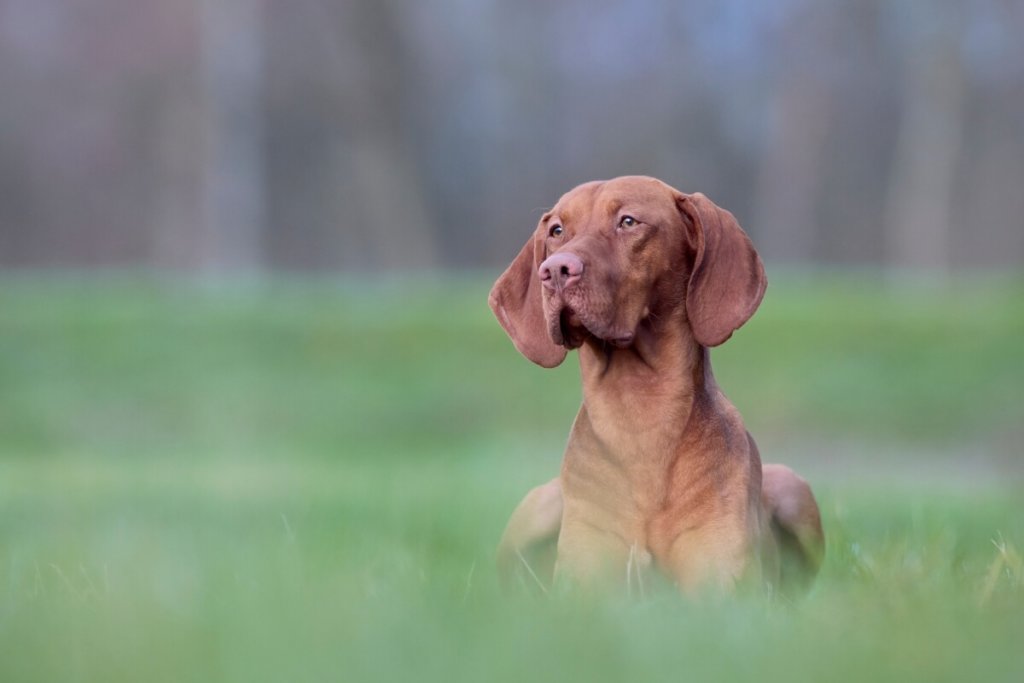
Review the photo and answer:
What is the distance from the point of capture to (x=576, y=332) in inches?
185

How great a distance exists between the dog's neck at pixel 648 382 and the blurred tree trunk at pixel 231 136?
72.0 ft

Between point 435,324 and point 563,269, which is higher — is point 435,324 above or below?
below

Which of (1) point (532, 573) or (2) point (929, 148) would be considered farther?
(2) point (929, 148)

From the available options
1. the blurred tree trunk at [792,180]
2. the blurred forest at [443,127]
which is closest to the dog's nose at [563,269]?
the blurred forest at [443,127]

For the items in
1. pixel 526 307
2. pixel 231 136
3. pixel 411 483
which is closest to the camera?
pixel 526 307

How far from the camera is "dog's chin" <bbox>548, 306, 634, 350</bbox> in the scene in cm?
455

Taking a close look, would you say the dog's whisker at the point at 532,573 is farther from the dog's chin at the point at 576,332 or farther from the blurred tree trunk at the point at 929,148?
the blurred tree trunk at the point at 929,148

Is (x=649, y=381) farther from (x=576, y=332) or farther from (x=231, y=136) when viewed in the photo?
(x=231, y=136)

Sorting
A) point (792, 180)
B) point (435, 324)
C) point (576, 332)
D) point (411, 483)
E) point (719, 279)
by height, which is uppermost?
point (719, 279)

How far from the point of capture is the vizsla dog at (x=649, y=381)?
15.0 ft

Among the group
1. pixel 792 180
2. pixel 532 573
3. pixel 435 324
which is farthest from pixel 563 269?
pixel 792 180

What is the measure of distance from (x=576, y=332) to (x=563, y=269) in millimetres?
285

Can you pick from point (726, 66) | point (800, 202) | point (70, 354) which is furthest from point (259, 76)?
point (70, 354)

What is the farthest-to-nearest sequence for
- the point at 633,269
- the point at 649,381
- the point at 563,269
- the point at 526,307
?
1. the point at 526,307
2. the point at 649,381
3. the point at 633,269
4. the point at 563,269
